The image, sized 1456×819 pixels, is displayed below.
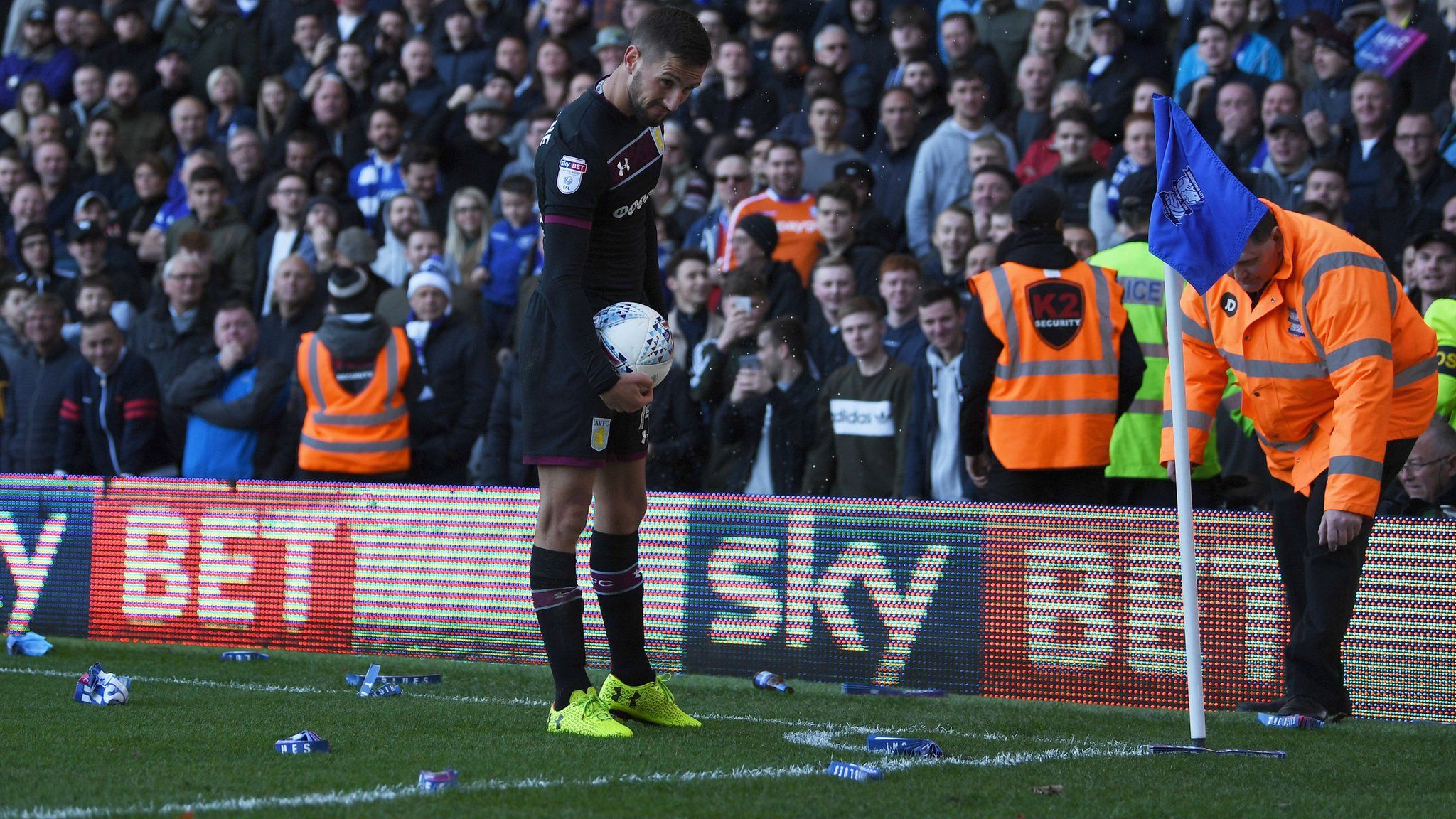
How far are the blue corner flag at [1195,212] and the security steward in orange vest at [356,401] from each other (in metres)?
5.64

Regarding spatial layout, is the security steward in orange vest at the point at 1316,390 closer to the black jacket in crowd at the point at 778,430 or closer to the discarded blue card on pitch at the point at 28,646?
the black jacket in crowd at the point at 778,430

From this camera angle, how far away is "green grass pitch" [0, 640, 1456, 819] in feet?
14.9

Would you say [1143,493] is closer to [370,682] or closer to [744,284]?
[744,284]

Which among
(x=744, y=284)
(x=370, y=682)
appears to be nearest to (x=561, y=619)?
(x=370, y=682)

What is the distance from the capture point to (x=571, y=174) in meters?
5.55

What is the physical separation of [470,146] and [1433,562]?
9.03 meters

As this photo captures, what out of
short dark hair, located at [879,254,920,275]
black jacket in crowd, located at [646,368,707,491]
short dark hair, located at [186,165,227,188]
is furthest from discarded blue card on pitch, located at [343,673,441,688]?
short dark hair, located at [186,165,227,188]

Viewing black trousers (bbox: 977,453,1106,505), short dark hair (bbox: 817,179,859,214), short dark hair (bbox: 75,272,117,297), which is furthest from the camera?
short dark hair (bbox: 75,272,117,297)

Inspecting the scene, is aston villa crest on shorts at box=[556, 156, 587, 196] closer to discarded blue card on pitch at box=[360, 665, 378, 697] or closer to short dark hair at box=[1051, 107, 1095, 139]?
discarded blue card on pitch at box=[360, 665, 378, 697]

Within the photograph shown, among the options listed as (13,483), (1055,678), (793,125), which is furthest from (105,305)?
→ (1055,678)

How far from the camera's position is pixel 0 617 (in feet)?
32.2

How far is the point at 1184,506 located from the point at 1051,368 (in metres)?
2.31

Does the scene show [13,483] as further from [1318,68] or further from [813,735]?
[1318,68]

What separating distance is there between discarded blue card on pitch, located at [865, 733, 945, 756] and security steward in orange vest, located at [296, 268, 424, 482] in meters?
5.37
